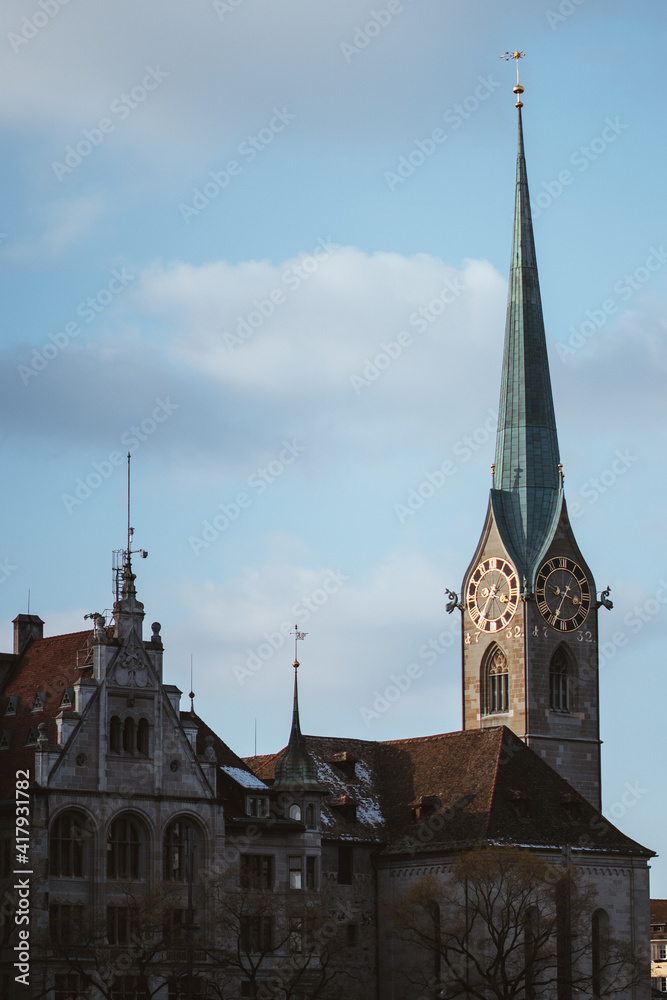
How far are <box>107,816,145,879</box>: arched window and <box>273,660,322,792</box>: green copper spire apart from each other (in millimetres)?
9246

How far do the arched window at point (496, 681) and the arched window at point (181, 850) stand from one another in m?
36.0

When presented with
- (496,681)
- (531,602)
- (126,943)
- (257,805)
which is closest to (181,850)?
(126,943)

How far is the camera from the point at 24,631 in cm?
10844

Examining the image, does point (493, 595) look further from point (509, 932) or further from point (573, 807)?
point (509, 932)

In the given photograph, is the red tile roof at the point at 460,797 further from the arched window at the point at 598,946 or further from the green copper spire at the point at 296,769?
the green copper spire at the point at 296,769

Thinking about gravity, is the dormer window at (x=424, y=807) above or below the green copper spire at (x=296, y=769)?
below

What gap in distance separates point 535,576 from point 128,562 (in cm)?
3882

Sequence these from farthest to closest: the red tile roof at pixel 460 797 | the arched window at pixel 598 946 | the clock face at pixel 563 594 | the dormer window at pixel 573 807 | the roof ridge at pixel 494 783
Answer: the clock face at pixel 563 594, the dormer window at pixel 573 807, the red tile roof at pixel 460 797, the arched window at pixel 598 946, the roof ridge at pixel 494 783

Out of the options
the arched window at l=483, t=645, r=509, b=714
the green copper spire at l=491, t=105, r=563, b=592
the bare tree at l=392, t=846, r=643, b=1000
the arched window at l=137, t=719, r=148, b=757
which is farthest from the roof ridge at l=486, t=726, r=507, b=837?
the green copper spire at l=491, t=105, r=563, b=592

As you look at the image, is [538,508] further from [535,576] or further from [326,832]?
[326,832]

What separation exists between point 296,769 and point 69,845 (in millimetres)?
13358

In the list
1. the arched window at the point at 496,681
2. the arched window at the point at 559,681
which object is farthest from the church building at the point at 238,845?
the arched window at the point at 559,681

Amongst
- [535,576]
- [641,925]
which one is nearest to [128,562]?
[641,925]

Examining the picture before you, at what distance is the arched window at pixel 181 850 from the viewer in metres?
101
